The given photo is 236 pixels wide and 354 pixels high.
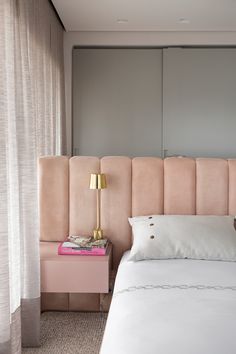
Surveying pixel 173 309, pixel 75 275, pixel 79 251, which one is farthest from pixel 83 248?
pixel 173 309

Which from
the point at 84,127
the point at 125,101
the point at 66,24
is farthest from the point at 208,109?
the point at 66,24

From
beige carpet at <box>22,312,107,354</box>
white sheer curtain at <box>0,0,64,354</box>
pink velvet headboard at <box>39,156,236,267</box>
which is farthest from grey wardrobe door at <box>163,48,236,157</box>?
beige carpet at <box>22,312,107,354</box>

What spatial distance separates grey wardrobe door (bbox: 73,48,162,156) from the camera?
4.42 m

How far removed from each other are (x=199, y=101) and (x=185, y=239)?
2.44 meters

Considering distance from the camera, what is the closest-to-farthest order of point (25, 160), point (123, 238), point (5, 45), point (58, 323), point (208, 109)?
point (5, 45), point (25, 160), point (58, 323), point (123, 238), point (208, 109)

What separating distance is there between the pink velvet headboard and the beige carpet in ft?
1.66

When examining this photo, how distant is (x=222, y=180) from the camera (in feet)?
8.78

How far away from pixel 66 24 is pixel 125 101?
40.6 inches

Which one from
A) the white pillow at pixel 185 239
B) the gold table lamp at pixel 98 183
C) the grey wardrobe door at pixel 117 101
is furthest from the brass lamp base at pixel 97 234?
the grey wardrobe door at pixel 117 101

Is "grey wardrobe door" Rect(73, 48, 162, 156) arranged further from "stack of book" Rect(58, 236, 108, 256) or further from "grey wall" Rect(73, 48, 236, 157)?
"stack of book" Rect(58, 236, 108, 256)

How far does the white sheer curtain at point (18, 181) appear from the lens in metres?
1.93

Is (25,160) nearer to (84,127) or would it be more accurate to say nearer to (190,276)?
(190,276)

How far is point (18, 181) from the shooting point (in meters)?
2.19

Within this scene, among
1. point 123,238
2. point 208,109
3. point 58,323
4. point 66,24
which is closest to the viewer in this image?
point 58,323
